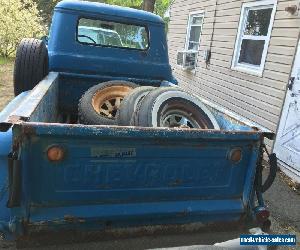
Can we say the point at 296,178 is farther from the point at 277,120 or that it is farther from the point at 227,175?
the point at 227,175

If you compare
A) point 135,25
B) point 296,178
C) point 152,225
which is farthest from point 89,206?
point 296,178

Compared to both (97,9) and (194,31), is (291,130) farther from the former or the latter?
(194,31)

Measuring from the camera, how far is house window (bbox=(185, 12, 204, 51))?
35.0 feet

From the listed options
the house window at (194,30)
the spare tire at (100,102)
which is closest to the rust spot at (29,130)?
the spare tire at (100,102)

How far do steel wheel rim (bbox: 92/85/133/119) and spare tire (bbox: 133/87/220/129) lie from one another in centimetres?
89

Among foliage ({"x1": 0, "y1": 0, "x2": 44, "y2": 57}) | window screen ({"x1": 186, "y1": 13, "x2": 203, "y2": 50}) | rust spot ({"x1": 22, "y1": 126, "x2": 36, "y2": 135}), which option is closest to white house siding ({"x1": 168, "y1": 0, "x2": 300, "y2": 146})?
window screen ({"x1": 186, "y1": 13, "x2": 203, "y2": 50})

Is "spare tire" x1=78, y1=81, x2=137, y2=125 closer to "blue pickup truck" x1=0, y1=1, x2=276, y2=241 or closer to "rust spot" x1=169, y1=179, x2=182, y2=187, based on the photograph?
"blue pickup truck" x1=0, y1=1, x2=276, y2=241

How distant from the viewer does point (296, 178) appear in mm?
5473

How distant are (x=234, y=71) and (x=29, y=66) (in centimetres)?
524

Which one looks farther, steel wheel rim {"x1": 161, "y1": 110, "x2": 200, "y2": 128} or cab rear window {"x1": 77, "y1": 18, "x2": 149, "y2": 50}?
cab rear window {"x1": 77, "y1": 18, "x2": 149, "y2": 50}

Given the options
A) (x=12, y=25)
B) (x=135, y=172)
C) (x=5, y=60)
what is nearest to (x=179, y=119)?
(x=135, y=172)

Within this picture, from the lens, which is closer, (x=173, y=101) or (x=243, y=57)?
(x=173, y=101)

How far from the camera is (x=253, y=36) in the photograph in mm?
7246

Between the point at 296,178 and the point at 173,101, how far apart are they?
11.6 feet
